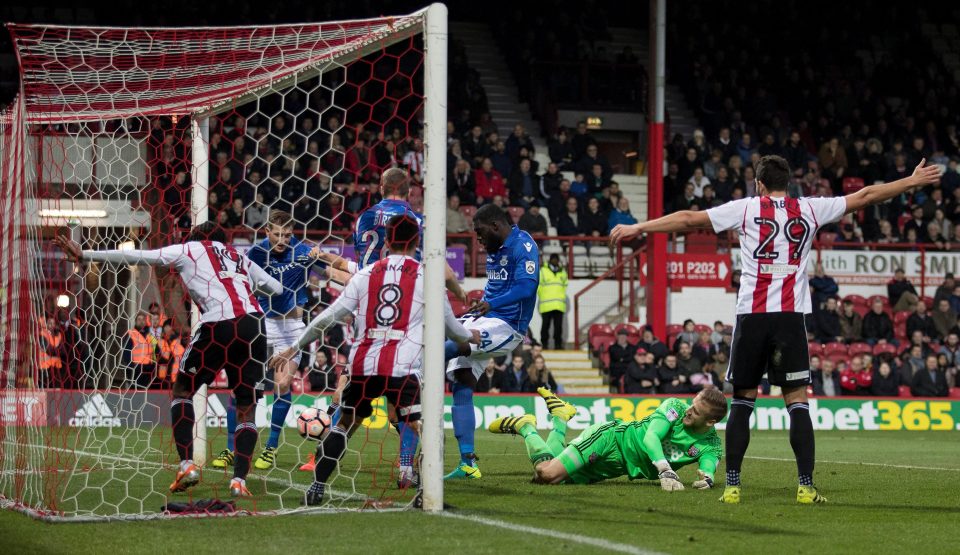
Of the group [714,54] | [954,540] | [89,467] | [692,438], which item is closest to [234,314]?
[89,467]

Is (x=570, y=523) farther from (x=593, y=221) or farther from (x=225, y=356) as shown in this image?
(x=593, y=221)

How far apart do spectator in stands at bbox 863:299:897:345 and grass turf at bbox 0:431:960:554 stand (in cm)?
1378

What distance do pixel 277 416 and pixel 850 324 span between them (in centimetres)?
1522

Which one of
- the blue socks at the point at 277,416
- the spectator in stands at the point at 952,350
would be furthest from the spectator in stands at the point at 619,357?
the blue socks at the point at 277,416

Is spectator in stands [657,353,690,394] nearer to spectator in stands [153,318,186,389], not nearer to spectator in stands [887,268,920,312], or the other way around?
spectator in stands [887,268,920,312]

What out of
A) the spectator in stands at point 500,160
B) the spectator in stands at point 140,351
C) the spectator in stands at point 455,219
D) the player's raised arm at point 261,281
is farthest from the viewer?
the spectator in stands at point 500,160

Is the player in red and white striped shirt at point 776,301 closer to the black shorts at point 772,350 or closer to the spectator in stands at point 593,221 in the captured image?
the black shorts at point 772,350

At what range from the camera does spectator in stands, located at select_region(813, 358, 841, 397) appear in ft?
70.1

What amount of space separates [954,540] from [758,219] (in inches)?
91.3

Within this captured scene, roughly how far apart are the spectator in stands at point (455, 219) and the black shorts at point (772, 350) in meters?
14.8

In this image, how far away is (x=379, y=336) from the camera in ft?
24.2

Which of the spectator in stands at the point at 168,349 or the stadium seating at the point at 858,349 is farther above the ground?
the spectator in stands at the point at 168,349

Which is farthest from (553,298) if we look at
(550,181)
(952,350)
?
(952,350)

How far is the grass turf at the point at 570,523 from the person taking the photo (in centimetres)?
598
